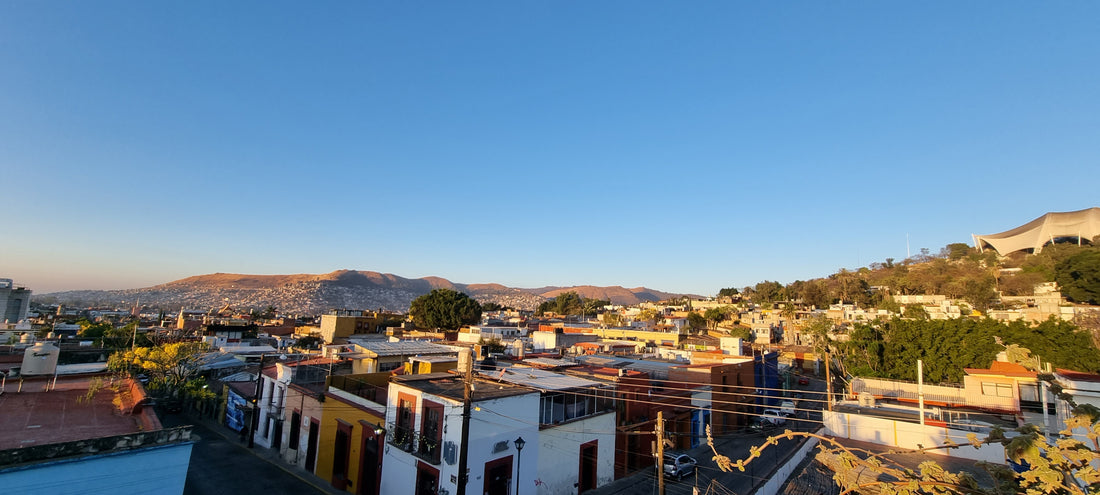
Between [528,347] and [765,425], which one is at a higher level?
[528,347]

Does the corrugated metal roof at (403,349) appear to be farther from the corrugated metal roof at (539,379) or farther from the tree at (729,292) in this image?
the tree at (729,292)

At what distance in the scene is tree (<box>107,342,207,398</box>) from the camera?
2962cm

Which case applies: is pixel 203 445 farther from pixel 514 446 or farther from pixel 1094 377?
pixel 1094 377

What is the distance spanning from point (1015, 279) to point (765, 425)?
74.5 m

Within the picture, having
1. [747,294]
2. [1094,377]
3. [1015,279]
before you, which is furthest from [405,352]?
[747,294]

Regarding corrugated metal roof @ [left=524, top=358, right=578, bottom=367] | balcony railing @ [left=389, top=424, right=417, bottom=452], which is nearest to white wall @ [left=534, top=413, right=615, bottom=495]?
balcony railing @ [left=389, top=424, right=417, bottom=452]

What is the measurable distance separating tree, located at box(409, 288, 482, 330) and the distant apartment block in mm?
62128

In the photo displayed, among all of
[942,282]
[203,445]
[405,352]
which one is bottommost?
[203,445]

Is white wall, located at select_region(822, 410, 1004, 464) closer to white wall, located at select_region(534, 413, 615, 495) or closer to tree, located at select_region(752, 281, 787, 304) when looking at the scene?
white wall, located at select_region(534, 413, 615, 495)

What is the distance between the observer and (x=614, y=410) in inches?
867

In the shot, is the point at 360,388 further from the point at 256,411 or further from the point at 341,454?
the point at 256,411

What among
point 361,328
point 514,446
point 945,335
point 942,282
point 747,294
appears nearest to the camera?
point 514,446

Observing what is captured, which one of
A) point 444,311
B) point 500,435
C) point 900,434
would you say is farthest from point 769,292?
point 500,435

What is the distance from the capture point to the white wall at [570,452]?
18219 millimetres
